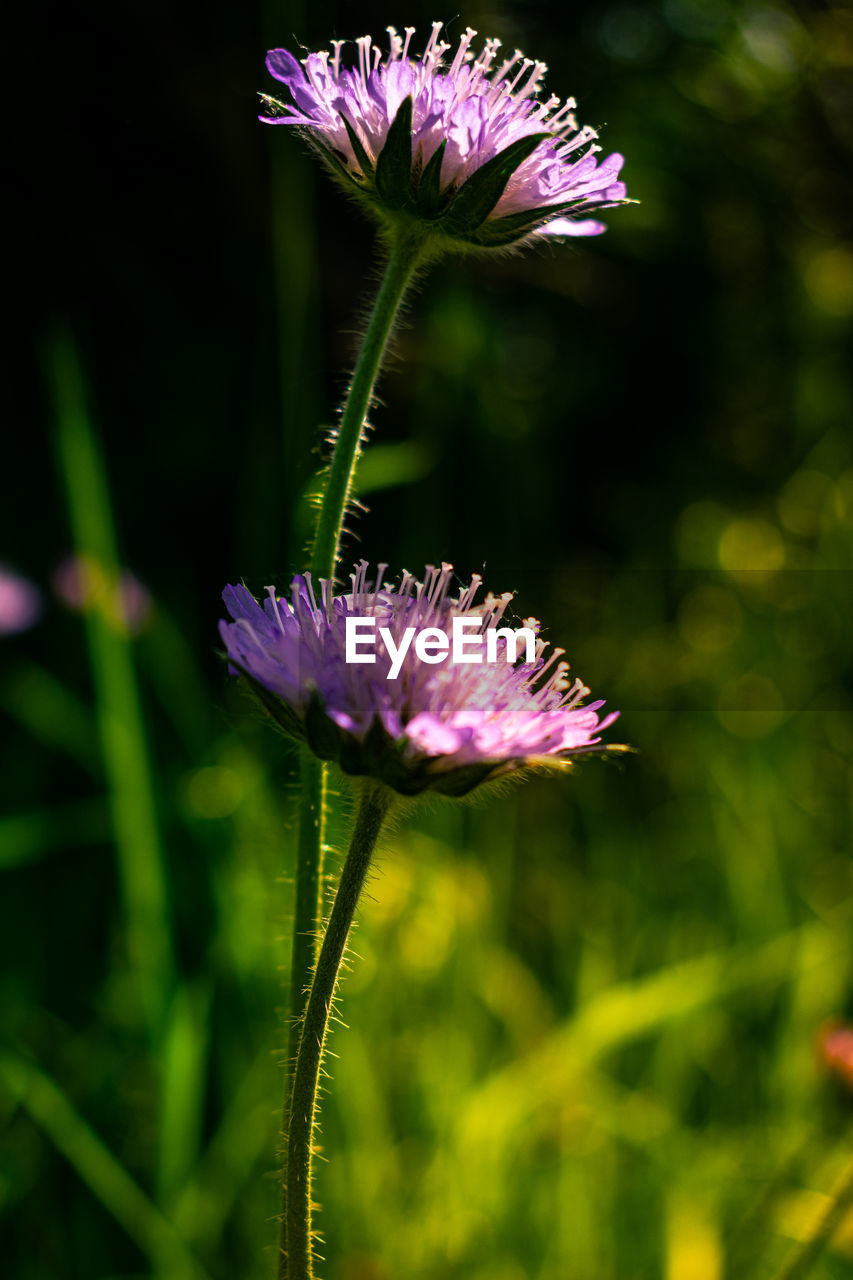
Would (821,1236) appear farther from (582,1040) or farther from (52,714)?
(52,714)

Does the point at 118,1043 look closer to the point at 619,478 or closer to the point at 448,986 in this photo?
the point at 448,986

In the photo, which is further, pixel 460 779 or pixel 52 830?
pixel 52 830

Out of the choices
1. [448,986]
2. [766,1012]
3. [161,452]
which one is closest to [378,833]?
[448,986]

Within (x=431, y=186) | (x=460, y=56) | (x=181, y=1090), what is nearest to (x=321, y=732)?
(x=431, y=186)

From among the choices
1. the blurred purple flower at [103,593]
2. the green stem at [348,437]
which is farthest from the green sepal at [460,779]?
the blurred purple flower at [103,593]

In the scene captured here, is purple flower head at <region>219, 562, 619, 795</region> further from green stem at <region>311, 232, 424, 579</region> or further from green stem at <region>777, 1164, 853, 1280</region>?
green stem at <region>777, 1164, 853, 1280</region>

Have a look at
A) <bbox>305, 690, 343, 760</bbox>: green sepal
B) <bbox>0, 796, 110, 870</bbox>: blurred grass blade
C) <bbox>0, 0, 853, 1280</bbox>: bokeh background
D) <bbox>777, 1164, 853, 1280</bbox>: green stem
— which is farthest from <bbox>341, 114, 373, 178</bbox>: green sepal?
<bbox>0, 796, 110, 870</bbox>: blurred grass blade
